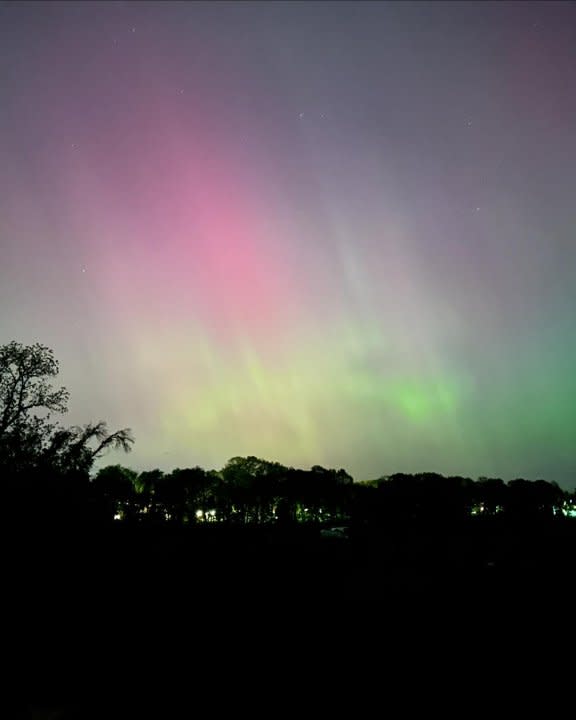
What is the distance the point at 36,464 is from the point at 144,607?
21652 millimetres

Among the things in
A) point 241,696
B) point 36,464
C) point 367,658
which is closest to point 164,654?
point 241,696

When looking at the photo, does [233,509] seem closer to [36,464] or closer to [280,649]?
[36,464]

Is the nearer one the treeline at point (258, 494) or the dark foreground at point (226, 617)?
the dark foreground at point (226, 617)

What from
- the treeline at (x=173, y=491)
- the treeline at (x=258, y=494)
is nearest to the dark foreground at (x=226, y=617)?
the treeline at (x=173, y=491)

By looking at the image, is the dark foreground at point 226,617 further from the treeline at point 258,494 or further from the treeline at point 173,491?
the treeline at point 258,494

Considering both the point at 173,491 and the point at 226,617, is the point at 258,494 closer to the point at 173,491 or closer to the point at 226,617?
the point at 173,491

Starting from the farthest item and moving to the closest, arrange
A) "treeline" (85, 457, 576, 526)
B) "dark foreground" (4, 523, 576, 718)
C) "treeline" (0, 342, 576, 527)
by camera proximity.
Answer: "treeline" (85, 457, 576, 526) < "treeline" (0, 342, 576, 527) < "dark foreground" (4, 523, 576, 718)

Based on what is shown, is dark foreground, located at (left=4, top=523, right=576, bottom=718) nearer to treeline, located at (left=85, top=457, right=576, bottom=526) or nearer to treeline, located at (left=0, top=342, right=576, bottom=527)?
treeline, located at (left=0, top=342, right=576, bottom=527)

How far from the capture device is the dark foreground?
23.7ft

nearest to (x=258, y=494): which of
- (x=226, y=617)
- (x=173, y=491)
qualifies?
(x=173, y=491)

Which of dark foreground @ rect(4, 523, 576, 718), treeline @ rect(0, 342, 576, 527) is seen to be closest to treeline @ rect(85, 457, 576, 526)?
treeline @ rect(0, 342, 576, 527)

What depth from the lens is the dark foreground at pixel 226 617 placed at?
7230mm

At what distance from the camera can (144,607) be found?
11.5 m

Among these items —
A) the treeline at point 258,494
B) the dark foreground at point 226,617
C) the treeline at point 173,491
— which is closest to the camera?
the dark foreground at point 226,617
